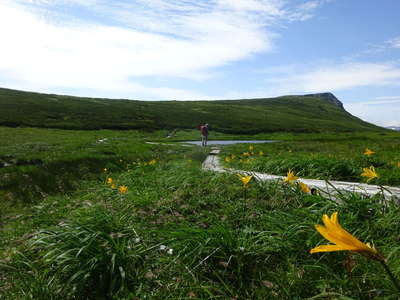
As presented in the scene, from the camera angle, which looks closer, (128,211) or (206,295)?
(206,295)

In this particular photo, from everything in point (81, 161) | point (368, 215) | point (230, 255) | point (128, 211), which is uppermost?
point (368, 215)

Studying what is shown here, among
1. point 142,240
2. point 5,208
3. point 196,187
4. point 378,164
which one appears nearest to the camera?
point 142,240

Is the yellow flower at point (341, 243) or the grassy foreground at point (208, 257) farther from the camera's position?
the grassy foreground at point (208, 257)

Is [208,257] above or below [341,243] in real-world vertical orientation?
below

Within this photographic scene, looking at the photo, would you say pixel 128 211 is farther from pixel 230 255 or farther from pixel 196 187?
pixel 230 255

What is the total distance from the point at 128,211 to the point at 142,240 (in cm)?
157

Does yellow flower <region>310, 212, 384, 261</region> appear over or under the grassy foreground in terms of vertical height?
over

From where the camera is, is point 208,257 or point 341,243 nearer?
point 341,243

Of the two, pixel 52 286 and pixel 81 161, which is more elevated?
pixel 52 286

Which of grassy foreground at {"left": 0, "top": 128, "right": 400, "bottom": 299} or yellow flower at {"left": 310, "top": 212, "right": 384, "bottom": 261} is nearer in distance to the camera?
yellow flower at {"left": 310, "top": 212, "right": 384, "bottom": 261}

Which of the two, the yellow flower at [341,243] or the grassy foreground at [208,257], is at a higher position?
the yellow flower at [341,243]

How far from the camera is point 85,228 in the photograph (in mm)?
3668

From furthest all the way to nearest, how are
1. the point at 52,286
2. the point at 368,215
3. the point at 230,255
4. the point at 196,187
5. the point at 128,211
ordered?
1. the point at 196,187
2. the point at 128,211
3. the point at 368,215
4. the point at 230,255
5. the point at 52,286

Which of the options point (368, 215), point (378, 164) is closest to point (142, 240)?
point (368, 215)
